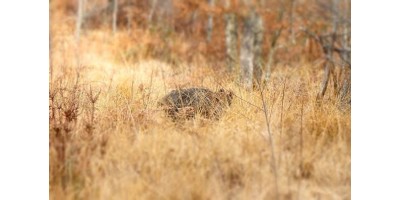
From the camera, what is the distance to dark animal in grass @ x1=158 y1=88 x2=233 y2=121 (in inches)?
127

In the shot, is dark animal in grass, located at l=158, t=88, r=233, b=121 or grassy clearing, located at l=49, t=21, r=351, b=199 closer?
grassy clearing, located at l=49, t=21, r=351, b=199

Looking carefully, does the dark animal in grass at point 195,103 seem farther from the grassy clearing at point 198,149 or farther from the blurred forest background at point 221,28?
the blurred forest background at point 221,28

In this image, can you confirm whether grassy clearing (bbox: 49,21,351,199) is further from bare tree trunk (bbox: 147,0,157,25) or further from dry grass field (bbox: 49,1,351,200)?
Result: bare tree trunk (bbox: 147,0,157,25)

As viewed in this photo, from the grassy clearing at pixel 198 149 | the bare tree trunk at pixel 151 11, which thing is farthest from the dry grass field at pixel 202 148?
→ the bare tree trunk at pixel 151 11

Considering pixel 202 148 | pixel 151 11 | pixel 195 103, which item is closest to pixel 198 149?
pixel 202 148

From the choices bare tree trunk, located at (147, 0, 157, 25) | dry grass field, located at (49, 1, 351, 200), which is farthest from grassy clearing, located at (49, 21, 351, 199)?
bare tree trunk, located at (147, 0, 157, 25)

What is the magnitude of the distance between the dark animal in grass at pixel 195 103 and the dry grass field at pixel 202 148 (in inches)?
2.7

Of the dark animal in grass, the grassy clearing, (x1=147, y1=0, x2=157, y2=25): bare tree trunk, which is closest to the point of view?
the grassy clearing

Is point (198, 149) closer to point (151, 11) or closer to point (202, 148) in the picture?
point (202, 148)

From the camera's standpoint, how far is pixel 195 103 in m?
3.34

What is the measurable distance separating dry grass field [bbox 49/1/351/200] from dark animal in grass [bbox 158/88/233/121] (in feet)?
0.23
